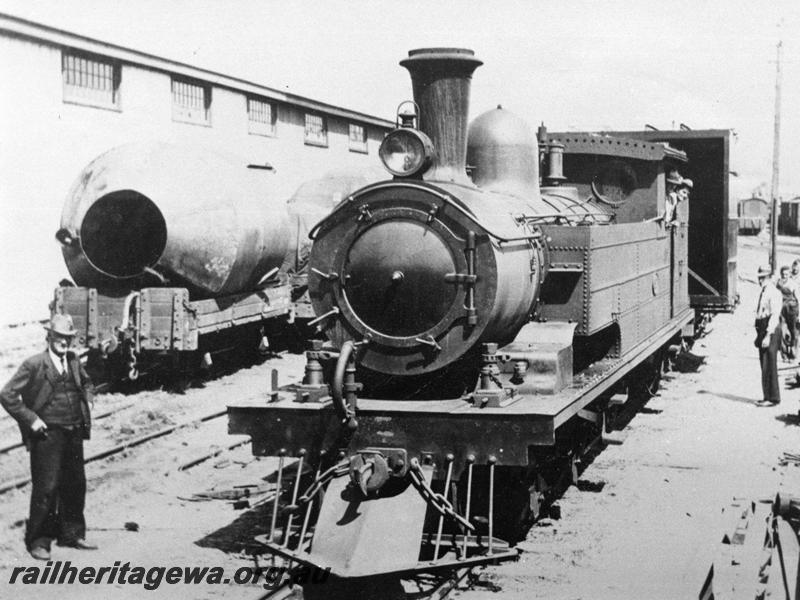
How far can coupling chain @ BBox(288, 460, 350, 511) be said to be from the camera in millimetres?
5590

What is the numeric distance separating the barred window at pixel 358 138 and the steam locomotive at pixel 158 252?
13.8 m

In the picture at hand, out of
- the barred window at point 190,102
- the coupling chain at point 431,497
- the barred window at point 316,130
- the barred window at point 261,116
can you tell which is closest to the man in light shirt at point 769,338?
the coupling chain at point 431,497

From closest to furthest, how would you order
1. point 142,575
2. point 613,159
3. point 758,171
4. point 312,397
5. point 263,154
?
1. point 142,575
2. point 312,397
3. point 613,159
4. point 263,154
5. point 758,171

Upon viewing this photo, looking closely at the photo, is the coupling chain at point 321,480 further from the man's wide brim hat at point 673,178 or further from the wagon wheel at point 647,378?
the man's wide brim hat at point 673,178

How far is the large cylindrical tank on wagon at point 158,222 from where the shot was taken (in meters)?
11.7

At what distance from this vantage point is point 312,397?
610 centimetres

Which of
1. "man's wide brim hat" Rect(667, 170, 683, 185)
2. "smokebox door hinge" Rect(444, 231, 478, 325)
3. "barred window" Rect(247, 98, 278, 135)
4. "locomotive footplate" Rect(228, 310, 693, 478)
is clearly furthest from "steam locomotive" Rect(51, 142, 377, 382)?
"barred window" Rect(247, 98, 278, 135)

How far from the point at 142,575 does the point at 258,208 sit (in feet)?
26.6

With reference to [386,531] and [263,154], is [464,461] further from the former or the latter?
[263,154]

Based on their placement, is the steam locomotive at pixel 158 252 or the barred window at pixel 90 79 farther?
the barred window at pixel 90 79

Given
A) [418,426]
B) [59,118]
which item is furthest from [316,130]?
[418,426]

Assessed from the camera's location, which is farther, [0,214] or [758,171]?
[758,171]

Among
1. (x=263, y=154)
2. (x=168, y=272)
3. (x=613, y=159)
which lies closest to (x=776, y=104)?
(x=263, y=154)

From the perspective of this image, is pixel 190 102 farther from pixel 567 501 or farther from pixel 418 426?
pixel 418 426
